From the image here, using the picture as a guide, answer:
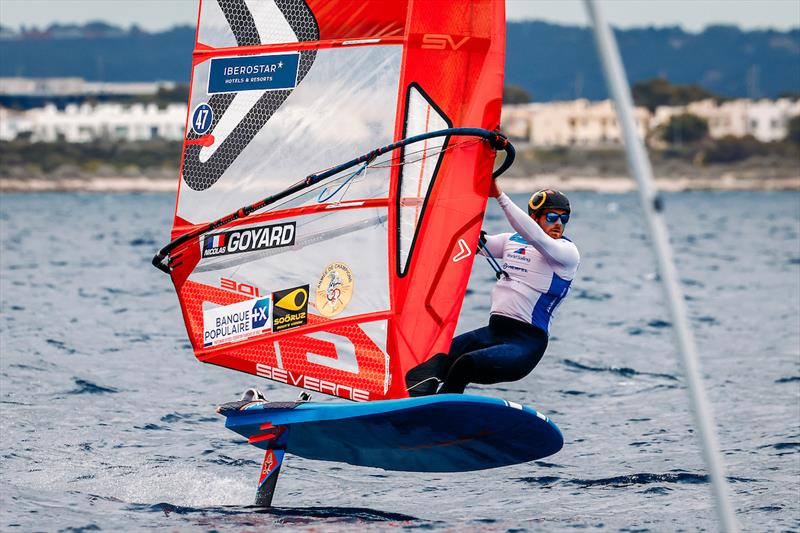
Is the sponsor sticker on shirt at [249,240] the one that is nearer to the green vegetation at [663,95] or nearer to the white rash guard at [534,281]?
the white rash guard at [534,281]

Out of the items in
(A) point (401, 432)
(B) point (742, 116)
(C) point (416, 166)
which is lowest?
(A) point (401, 432)

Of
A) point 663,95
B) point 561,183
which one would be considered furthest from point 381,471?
point 663,95

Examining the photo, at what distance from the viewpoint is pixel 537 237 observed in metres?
8.20

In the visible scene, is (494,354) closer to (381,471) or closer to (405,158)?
(405,158)

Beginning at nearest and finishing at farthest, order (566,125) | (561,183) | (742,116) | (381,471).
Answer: (381,471)
(561,183)
(566,125)
(742,116)

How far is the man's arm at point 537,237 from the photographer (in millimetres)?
8008

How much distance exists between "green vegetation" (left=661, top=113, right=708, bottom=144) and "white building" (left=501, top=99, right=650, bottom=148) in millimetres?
3028

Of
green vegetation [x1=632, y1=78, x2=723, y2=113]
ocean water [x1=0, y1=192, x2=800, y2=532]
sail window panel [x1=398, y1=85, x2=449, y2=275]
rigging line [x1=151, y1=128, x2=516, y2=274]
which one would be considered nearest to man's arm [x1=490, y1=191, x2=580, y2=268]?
rigging line [x1=151, y1=128, x2=516, y2=274]

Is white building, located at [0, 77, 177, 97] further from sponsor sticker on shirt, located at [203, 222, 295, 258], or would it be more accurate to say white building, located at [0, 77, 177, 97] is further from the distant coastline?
sponsor sticker on shirt, located at [203, 222, 295, 258]

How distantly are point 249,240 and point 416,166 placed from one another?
121 cm

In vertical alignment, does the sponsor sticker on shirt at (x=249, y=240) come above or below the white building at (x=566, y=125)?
below

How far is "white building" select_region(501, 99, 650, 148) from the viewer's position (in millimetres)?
147375

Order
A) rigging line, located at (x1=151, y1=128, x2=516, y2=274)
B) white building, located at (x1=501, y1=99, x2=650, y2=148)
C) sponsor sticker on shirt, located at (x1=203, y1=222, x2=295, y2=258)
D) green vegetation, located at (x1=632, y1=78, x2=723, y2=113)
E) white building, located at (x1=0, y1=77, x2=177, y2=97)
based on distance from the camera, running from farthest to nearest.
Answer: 1. green vegetation, located at (x1=632, y1=78, x2=723, y2=113)
2. white building, located at (x1=0, y1=77, x2=177, y2=97)
3. white building, located at (x1=501, y1=99, x2=650, y2=148)
4. sponsor sticker on shirt, located at (x1=203, y1=222, x2=295, y2=258)
5. rigging line, located at (x1=151, y1=128, x2=516, y2=274)

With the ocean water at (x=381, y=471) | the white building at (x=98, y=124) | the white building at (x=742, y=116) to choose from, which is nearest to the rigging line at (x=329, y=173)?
the ocean water at (x=381, y=471)
